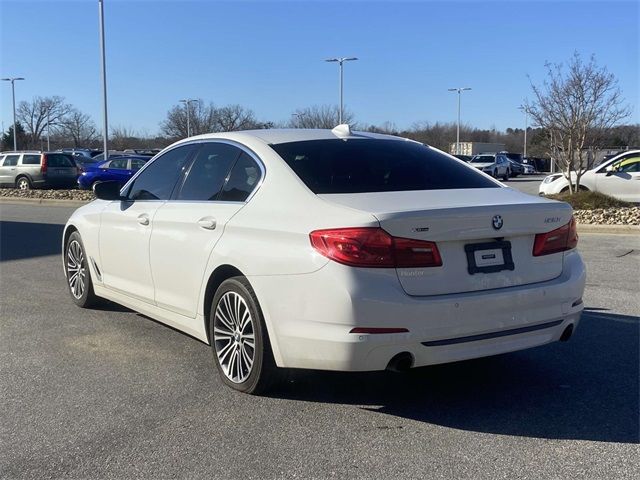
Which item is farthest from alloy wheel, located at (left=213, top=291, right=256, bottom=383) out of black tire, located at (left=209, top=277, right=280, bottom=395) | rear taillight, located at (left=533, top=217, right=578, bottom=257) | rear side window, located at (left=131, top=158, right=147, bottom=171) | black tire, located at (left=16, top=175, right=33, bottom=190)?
black tire, located at (left=16, top=175, right=33, bottom=190)

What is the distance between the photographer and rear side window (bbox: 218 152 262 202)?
14.2ft

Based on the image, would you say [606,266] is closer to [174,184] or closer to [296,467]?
[174,184]

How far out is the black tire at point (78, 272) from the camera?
248 inches

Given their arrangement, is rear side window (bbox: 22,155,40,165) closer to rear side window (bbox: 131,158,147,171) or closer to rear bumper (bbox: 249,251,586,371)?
rear side window (bbox: 131,158,147,171)

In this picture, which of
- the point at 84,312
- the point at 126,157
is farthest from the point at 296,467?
the point at 126,157

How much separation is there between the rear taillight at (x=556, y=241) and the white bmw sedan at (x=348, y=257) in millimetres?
10

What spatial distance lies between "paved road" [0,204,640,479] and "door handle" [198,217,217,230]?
103cm

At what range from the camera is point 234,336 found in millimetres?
4211

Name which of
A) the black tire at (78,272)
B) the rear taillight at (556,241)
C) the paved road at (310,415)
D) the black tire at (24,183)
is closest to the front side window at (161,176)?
the black tire at (78,272)

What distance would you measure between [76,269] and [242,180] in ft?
9.58

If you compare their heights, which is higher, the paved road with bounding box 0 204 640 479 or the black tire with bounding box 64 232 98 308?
the black tire with bounding box 64 232 98 308

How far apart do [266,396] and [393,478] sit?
48.8 inches

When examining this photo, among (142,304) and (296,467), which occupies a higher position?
(142,304)

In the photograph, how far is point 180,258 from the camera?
461cm
